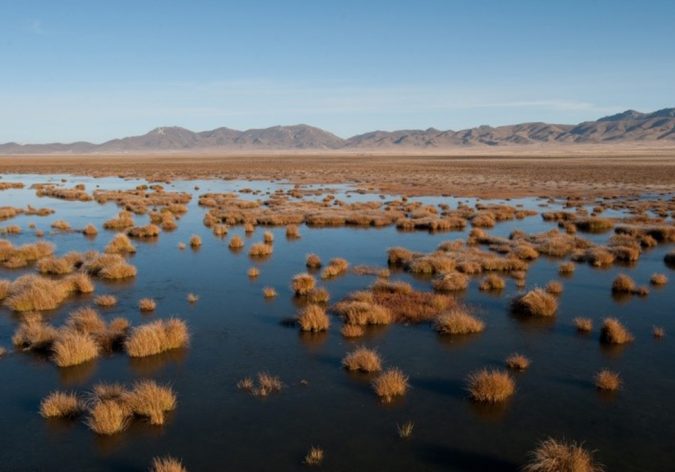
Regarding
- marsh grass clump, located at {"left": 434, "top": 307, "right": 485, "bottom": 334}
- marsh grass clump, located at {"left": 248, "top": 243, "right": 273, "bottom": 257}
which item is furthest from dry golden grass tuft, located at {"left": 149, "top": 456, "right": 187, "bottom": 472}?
marsh grass clump, located at {"left": 248, "top": 243, "right": 273, "bottom": 257}

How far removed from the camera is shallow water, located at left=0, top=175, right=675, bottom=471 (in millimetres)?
9055

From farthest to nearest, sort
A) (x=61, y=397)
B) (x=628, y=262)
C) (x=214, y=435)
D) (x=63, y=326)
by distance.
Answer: (x=628, y=262)
(x=63, y=326)
(x=61, y=397)
(x=214, y=435)

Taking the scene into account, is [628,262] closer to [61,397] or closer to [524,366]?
[524,366]

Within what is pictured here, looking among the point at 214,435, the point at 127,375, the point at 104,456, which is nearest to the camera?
the point at 104,456

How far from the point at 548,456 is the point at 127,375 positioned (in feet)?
29.3

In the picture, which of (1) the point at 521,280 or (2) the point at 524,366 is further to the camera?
(1) the point at 521,280

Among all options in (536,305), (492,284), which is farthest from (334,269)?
(536,305)

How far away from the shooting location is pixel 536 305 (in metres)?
16.1

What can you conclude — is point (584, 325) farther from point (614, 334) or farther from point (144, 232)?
point (144, 232)

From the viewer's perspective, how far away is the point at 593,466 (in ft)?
27.9

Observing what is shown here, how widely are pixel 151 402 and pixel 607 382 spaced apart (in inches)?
371

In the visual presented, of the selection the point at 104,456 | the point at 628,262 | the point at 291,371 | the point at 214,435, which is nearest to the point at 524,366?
the point at 291,371

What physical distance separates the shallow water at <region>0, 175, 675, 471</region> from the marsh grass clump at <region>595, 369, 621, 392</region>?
0.20 metres

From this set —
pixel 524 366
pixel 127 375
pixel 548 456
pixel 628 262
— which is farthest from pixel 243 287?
pixel 628 262
